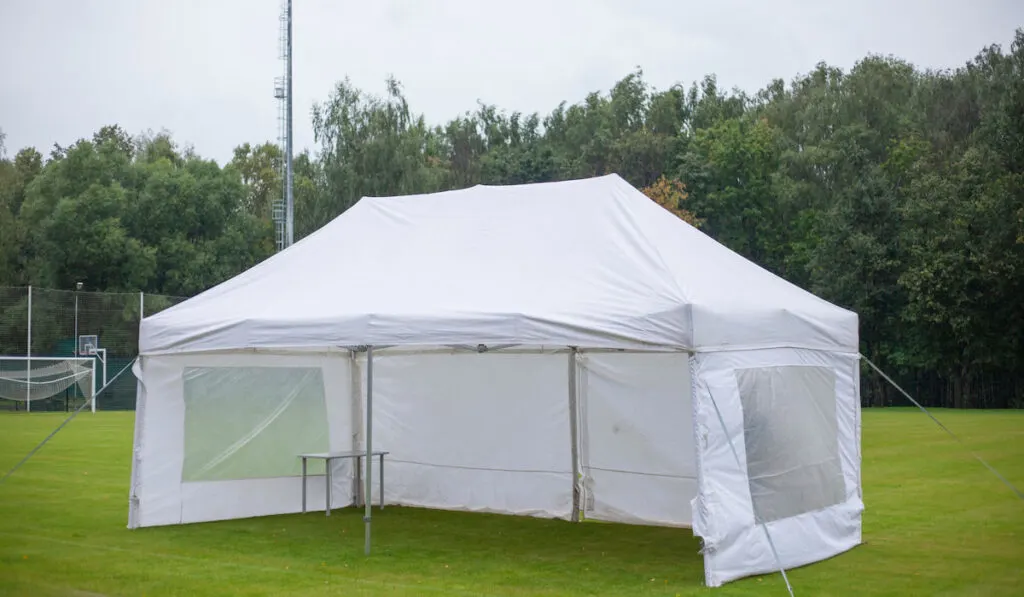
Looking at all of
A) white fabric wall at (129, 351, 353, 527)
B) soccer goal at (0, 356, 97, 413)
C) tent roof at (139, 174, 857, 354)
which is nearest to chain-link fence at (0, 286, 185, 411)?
soccer goal at (0, 356, 97, 413)

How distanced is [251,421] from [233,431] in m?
0.28

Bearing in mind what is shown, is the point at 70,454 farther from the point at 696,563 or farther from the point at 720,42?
the point at 720,42

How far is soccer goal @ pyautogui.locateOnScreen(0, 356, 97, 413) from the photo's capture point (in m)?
28.7

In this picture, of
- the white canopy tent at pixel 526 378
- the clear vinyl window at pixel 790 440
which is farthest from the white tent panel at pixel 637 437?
the clear vinyl window at pixel 790 440

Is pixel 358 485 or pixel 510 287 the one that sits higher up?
pixel 510 287

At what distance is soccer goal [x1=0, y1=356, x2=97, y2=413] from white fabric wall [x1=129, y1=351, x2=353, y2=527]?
19.0 metres

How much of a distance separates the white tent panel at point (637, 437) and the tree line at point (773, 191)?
85.5 feet

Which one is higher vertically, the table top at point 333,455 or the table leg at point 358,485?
the table top at point 333,455

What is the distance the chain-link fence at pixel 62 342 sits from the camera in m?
29.0

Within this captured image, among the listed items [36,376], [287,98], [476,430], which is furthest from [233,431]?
[36,376]

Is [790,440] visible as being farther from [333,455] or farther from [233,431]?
[233,431]

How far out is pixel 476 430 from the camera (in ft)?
37.0

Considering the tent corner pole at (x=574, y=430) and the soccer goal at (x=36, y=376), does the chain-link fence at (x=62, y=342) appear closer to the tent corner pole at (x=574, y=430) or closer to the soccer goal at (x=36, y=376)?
the soccer goal at (x=36, y=376)

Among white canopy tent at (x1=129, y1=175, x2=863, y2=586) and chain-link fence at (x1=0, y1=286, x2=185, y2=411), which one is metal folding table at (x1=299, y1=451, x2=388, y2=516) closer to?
white canopy tent at (x1=129, y1=175, x2=863, y2=586)
